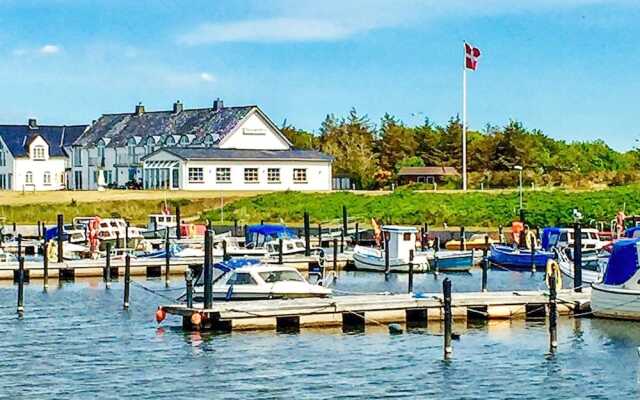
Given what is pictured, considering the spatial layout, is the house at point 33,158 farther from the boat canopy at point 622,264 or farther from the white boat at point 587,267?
the boat canopy at point 622,264

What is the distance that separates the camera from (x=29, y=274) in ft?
210

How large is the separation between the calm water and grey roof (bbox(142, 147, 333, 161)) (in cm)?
7465

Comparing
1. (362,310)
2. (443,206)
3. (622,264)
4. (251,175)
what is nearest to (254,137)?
(251,175)

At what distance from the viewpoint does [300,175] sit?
424 ft

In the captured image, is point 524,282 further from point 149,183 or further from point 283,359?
point 149,183

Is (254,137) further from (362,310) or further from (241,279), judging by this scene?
(362,310)

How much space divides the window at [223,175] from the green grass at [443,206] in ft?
31.8

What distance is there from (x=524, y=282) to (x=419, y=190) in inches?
2036

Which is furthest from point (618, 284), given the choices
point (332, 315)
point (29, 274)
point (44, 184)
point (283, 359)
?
point (44, 184)

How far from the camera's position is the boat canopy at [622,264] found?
45250mm

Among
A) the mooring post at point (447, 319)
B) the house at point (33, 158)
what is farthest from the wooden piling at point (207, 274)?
the house at point (33, 158)

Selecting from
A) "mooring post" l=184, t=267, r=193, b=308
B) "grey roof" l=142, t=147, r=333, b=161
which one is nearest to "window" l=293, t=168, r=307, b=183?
"grey roof" l=142, t=147, r=333, b=161

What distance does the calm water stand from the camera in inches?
1404

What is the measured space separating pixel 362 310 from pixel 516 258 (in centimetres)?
2600
